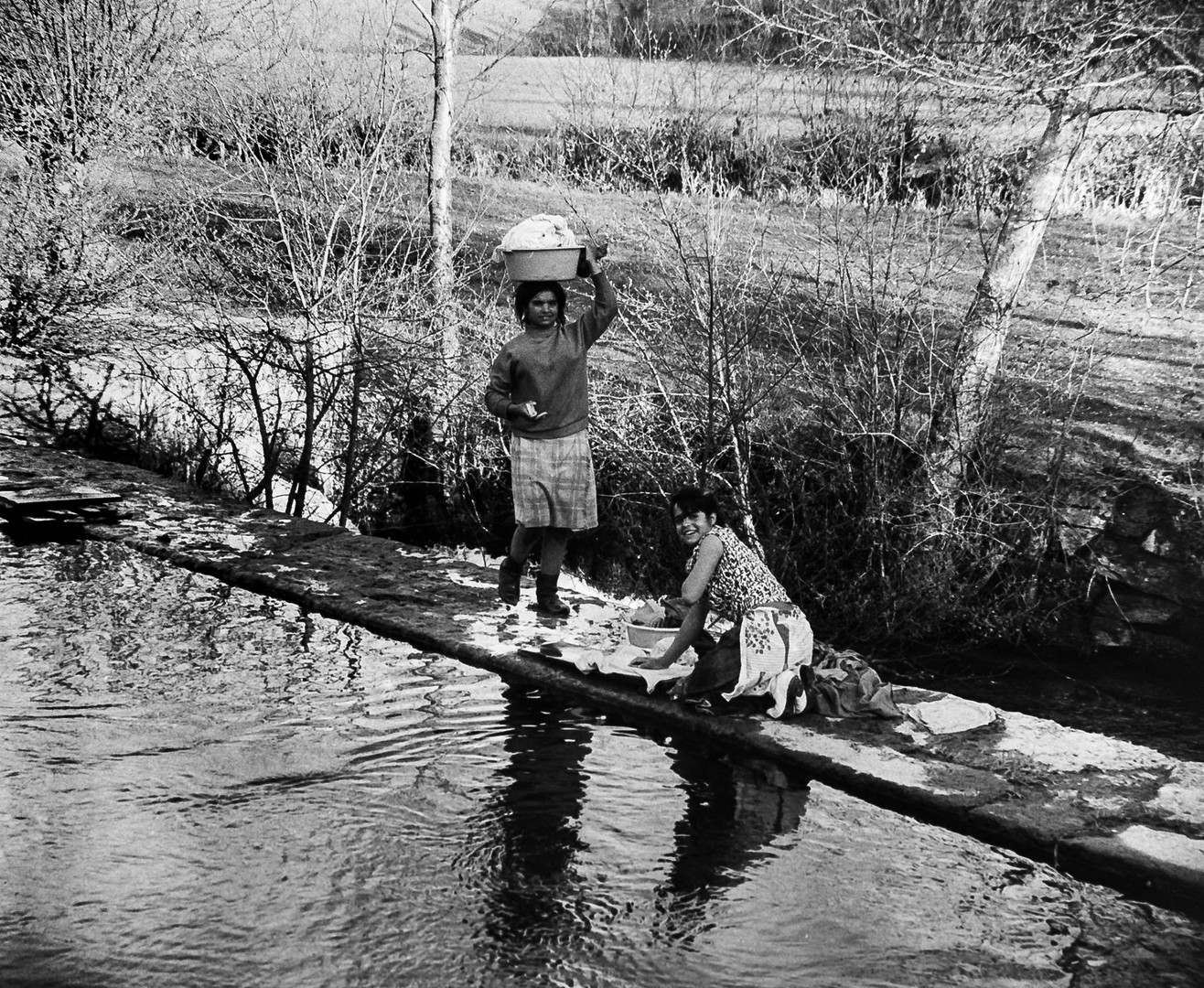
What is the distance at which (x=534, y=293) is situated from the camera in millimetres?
6078

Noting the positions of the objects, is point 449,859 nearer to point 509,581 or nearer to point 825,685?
point 825,685

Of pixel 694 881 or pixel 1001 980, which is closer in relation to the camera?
pixel 1001 980

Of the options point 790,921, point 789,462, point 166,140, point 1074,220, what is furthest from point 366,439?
point 1074,220

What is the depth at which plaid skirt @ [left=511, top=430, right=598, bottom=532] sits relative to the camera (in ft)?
20.7

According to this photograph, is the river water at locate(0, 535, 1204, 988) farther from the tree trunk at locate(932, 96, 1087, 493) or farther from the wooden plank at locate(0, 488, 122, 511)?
the tree trunk at locate(932, 96, 1087, 493)

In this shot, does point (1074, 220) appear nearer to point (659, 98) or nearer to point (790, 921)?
point (659, 98)

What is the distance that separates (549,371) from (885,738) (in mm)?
Result: 2356

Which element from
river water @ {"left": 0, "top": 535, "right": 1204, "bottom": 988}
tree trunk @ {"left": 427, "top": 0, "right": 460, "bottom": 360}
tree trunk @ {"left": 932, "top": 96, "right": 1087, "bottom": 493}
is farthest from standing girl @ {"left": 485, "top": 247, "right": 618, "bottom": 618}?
tree trunk @ {"left": 427, "top": 0, "right": 460, "bottom": 360}

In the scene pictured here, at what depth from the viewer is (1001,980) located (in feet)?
11.6

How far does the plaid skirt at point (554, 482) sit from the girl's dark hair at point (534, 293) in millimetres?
616

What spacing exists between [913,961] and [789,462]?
299 inches

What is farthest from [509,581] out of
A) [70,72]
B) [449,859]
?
[70,72]

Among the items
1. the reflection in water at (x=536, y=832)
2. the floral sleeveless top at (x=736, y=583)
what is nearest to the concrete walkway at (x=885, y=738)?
the reflection in water at (x=536, y=832)

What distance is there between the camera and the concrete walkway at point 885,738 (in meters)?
4.30
